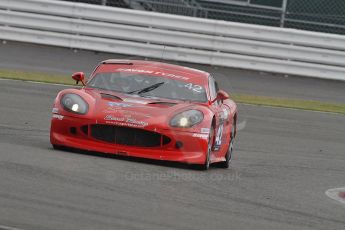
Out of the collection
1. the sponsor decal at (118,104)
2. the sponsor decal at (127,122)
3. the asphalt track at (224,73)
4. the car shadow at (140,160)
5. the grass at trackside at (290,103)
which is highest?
the sponsor decal at (118,104)

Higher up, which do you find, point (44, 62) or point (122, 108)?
point (122, 108)

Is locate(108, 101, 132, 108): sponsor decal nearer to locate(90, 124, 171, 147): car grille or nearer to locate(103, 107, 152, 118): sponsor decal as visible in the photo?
locate(103, 107, 152, 118): sponsor decal

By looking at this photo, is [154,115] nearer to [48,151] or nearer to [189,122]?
[189,122]

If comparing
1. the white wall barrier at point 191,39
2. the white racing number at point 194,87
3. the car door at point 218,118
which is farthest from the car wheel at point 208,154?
the white wall barrier at point 191,39

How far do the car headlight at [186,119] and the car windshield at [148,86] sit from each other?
0.85m

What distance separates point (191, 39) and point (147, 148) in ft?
41.5

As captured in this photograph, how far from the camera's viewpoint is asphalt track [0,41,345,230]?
6.71 metres

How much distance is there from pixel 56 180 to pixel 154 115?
2.16 meters

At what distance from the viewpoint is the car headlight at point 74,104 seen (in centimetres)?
994

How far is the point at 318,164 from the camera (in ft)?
39.2

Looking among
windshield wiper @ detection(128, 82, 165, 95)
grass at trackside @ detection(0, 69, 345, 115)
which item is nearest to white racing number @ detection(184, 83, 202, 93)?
windshield wiper @ detection(128, 82, 165, 95)

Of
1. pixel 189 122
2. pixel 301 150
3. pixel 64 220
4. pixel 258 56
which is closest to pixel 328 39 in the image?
pixel 258 56

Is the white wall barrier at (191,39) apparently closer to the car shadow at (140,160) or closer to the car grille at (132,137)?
the car shadow at (140,160)

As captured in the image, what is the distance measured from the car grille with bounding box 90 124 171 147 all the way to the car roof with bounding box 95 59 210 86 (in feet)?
4.65
